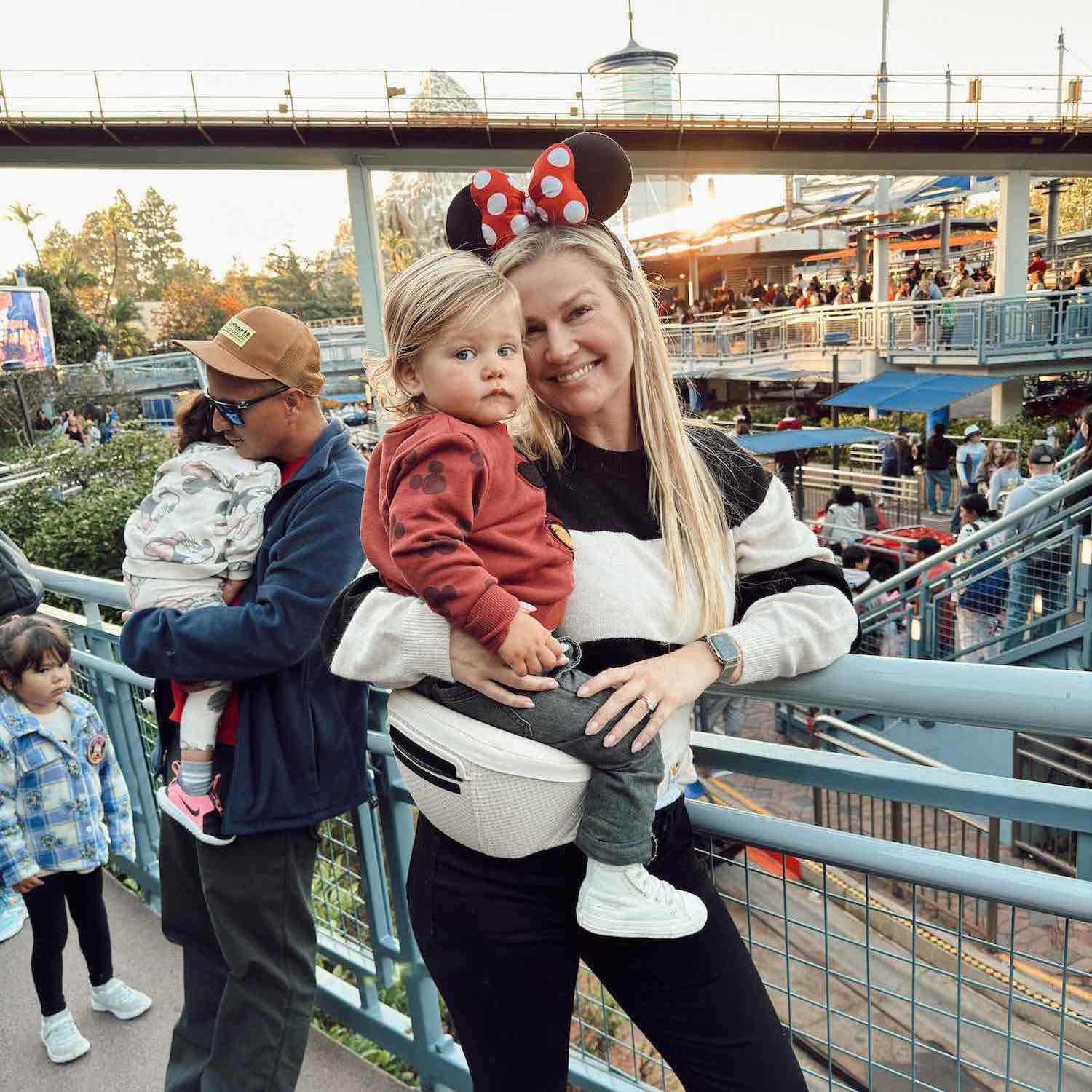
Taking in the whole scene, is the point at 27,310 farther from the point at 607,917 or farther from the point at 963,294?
the point at 607,917

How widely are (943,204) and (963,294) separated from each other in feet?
11.6

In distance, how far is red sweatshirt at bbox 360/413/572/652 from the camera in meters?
1.33

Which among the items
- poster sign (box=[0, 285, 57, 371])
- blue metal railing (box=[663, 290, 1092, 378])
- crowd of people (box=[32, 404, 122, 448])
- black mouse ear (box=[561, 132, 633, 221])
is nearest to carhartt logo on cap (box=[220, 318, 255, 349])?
black mouse ear (box=[561, 132, 633, 221])

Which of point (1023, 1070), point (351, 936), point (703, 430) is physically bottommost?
point (351, 936)

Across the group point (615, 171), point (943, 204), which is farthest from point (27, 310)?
point (615, 171)

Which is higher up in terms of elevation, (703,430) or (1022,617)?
(703,430)

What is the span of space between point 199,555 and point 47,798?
4.16 feet

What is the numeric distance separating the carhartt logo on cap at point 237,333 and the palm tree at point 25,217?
214 feet

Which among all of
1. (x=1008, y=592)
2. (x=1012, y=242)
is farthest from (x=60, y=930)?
(x=1012, y=242)

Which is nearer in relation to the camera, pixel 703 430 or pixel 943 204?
pixel 703 430

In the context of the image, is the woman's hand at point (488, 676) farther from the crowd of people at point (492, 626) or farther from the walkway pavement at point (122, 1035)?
the walkway pavement at point (122, 1035)

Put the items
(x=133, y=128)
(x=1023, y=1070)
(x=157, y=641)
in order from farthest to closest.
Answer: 1. (x=133, y=128)
2. (x=157, y=641)
3. (x=1023, y=1070)

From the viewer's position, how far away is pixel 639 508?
1603 mm

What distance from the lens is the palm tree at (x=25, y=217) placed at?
57.8 metres
